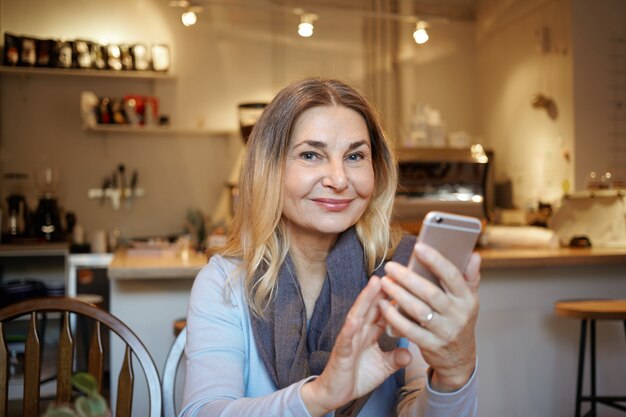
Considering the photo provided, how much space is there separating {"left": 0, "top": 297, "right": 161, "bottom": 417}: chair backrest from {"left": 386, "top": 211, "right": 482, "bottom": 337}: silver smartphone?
2.52 feet

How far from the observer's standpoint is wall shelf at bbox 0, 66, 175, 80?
486 cm

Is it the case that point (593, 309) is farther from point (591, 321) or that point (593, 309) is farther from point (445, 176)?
point (445, 176)

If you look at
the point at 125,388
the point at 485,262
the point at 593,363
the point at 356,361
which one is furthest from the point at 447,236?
the point at 593,363

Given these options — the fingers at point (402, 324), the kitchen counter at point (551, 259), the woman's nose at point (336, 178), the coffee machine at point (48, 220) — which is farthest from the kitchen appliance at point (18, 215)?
the fingers at point (402, 324)

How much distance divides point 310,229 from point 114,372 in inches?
77.3

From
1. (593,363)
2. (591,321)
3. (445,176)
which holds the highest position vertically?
(445,176)

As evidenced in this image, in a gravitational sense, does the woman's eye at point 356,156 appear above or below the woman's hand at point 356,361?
above

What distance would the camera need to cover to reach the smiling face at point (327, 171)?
1.29 metres

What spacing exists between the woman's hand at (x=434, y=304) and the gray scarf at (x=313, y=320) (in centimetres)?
35

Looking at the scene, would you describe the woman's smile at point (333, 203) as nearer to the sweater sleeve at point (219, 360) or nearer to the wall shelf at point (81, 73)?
the sweater sleeve at point (219, 360)

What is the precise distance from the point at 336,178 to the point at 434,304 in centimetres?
49

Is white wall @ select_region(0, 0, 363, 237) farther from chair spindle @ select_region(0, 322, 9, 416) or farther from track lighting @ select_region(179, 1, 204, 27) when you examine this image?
chair spindle @ select_region(0, 322, 9, 416)

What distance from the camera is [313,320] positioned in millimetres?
1361

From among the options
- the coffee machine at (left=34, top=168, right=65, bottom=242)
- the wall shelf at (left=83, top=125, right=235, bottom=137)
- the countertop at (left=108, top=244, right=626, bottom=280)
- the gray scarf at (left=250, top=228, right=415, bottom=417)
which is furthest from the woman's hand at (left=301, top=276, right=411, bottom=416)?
the wall shelf at (left=83, top=125, right=235, bottom=137)
